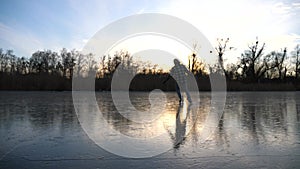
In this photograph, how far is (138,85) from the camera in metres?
30.2

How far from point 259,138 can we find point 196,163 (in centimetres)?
181

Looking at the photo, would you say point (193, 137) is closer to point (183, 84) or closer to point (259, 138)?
point (259, 138)

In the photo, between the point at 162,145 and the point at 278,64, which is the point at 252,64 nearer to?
the point at 278,64

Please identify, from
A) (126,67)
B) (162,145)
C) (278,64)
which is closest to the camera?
(162,145)

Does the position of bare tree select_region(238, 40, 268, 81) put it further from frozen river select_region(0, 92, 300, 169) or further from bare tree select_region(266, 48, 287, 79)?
frozen river select_region(0, 92, 300, 169)

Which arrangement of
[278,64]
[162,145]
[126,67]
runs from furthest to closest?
[278,64] → [126,67] → [162,145]

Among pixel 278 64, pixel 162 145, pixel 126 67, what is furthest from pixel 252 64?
pixel 162 145

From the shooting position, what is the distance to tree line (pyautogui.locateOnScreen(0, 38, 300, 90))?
2779 cm

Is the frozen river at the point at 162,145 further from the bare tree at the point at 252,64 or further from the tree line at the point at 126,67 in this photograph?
the bare tree at the point at 252,64

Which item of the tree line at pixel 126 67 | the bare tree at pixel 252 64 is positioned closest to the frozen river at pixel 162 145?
the tree line at pixel 126 67

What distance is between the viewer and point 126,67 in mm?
38125

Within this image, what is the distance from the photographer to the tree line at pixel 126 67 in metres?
27.8

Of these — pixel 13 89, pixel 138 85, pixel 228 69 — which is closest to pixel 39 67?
pixel 13 89

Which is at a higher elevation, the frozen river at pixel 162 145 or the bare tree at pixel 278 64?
the bare tree at pixel 278 64
